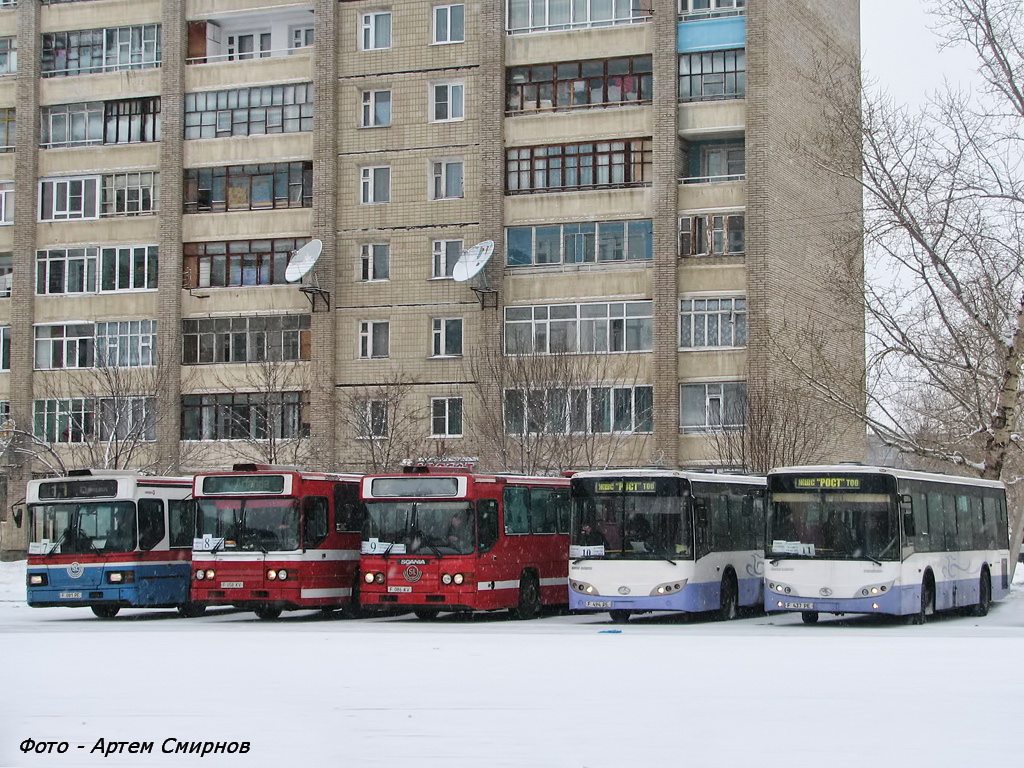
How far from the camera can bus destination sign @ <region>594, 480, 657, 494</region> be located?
2825 centimetres

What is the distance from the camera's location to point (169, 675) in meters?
17.6

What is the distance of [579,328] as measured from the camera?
5412 centimetres

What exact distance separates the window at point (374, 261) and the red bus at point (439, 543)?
27820 mm

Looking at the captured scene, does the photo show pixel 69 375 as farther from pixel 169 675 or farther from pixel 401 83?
pixel 169 675

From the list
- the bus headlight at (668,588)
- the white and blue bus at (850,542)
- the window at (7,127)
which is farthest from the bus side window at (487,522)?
the window at (7,127)

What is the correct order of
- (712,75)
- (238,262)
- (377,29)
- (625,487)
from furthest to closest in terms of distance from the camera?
(238,262) < (377,29) < (712,75) < (625,487)

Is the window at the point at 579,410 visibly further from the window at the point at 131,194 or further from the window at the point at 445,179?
the window at the point at 131,194

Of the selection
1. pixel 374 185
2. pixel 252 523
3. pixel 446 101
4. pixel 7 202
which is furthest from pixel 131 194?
pixel 252 523

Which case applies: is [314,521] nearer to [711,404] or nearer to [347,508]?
[347,508]

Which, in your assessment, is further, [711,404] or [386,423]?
[386,423]

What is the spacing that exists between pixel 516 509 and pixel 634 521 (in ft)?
9.07

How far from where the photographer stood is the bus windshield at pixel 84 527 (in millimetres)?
30938

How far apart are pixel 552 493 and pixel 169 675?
15.0 m

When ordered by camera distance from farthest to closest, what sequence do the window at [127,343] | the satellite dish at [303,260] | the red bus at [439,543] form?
the window at [127,343] < the satellite dish at [303,260] < the red bus at [439,543]
